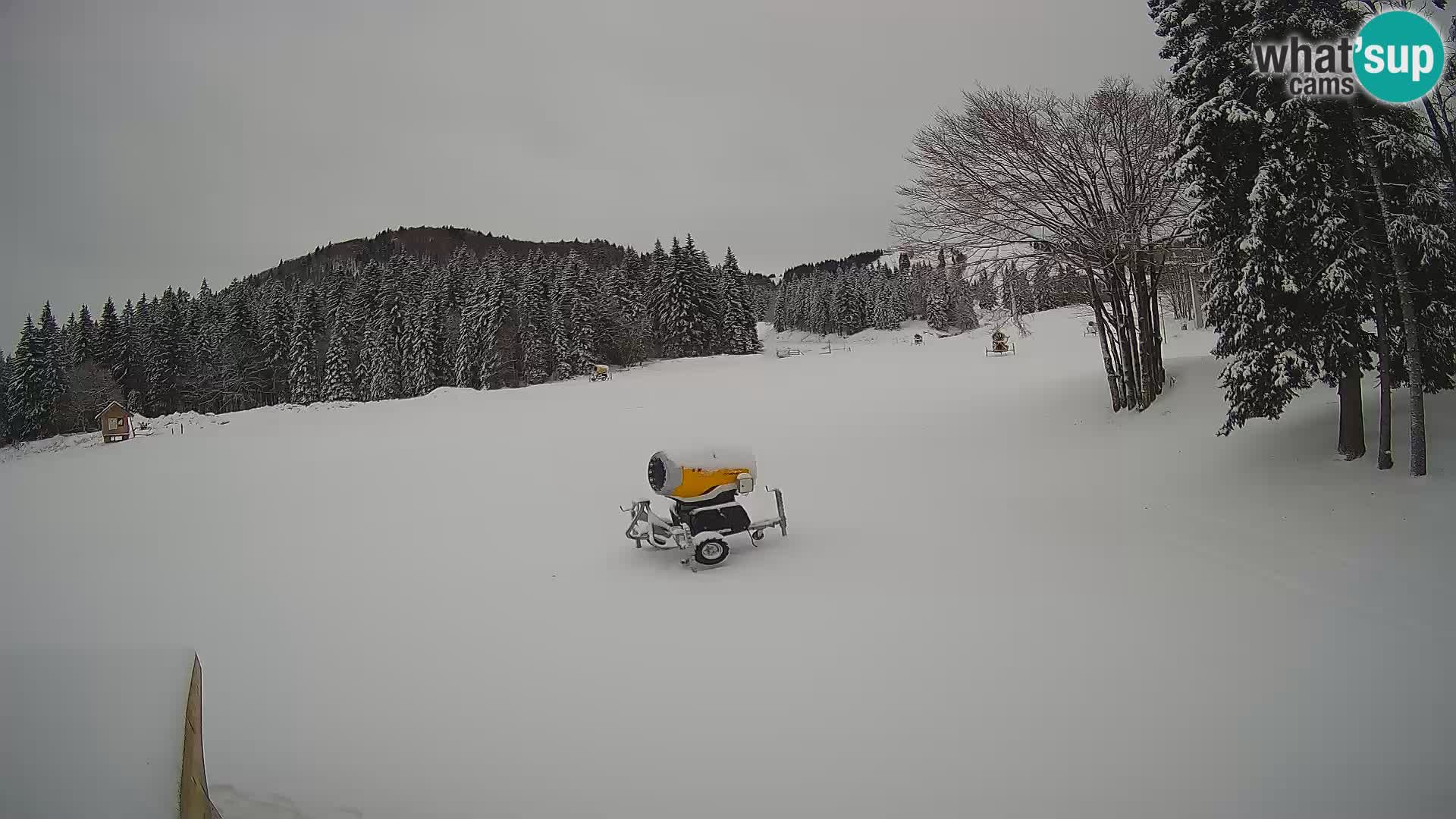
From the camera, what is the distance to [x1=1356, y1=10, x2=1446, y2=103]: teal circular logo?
20.6 feet

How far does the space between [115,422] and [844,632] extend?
16.9 metres

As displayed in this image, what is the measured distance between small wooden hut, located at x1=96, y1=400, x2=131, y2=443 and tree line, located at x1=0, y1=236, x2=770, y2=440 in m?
25.2

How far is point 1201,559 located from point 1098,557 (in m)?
1.00

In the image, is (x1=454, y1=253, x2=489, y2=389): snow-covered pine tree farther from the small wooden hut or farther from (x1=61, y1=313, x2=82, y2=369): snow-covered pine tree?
(x1=61, y1=313, x2=82, y2=369): snow-covered pine tree

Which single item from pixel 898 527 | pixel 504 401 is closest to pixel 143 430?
pixel 504 401

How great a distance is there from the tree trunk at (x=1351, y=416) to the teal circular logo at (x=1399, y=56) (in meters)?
→ 3.24

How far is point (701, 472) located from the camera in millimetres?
7797

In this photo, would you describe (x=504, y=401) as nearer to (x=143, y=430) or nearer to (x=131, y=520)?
(x=143, y=430)

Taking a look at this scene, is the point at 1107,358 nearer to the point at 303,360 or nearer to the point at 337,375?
the point at 337,375

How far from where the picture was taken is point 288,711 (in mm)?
4793

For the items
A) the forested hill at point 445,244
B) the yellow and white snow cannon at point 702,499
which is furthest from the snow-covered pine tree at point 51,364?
the forested hill at point 445,244

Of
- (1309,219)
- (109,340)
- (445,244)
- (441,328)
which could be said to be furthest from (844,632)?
(445,244)

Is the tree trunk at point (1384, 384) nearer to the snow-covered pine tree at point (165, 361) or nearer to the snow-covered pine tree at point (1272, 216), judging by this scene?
the snow-covered pine tree at point (1272, 216)

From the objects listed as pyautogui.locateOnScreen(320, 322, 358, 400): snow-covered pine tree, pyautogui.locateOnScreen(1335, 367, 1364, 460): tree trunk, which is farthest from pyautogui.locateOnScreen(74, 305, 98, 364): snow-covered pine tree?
pyautogui.locateOnScreen(320, 322, 358, 400): snow-covered pine tree
